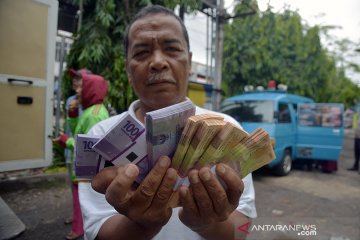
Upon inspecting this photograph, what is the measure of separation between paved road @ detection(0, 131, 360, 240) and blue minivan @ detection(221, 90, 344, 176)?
816 millimetres

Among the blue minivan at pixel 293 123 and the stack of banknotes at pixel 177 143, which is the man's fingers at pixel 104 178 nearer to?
the stack of banknotes at pixel 177 143

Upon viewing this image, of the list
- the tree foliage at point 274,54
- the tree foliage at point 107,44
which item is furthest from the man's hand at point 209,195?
the tree foliage at point 274,54

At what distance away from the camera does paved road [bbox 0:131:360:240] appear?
11.0 ft

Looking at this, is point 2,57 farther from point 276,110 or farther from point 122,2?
point 276,110

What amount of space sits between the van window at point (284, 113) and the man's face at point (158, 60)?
5543 millimetres

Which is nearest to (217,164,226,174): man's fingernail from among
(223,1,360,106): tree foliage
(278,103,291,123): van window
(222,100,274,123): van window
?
(222,100,274,123): van window

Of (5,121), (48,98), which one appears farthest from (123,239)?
(48,98)

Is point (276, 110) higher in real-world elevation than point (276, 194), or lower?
higher

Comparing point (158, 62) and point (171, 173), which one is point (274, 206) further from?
point (171, 173)

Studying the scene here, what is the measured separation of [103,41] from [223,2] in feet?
13.5

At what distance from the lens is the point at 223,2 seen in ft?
26.3

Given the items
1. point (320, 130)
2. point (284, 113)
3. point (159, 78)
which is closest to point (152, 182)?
point (159, 78)

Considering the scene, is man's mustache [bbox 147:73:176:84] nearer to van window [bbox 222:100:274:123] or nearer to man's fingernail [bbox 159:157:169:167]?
man's fingernail [bbox 159:157:169:167]

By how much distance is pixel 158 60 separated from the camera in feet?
3.77
